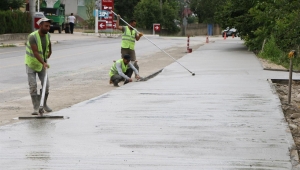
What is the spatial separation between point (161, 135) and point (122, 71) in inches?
355

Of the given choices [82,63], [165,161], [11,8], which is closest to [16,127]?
[165,161]

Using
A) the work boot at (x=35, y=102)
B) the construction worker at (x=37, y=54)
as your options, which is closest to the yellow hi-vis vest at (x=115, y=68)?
the construction worker at (x=37, y=54)

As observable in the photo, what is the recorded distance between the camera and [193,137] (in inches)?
347

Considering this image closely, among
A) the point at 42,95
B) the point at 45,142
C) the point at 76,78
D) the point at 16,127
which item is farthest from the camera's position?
the point at 76,78

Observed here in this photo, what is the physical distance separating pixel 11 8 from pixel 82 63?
66.2 ft

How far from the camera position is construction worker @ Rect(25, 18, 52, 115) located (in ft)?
38.5

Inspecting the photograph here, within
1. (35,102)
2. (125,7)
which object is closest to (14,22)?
(35,102)

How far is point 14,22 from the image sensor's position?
41375 millimetres

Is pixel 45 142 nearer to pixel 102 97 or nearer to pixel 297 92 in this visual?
pixel 102 97

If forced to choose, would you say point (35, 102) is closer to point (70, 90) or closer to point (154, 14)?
point (70, 90)

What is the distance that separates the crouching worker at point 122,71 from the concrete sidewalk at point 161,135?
331cm

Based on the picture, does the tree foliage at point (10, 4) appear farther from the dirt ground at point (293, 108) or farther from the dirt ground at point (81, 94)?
the dirt ground at point (293, 108)

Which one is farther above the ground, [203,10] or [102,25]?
[203,10]

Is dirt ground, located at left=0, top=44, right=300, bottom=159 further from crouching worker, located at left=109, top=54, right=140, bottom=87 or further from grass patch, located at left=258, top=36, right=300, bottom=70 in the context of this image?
grass patch, located at left=258, top=36, right=300, bottom=70
